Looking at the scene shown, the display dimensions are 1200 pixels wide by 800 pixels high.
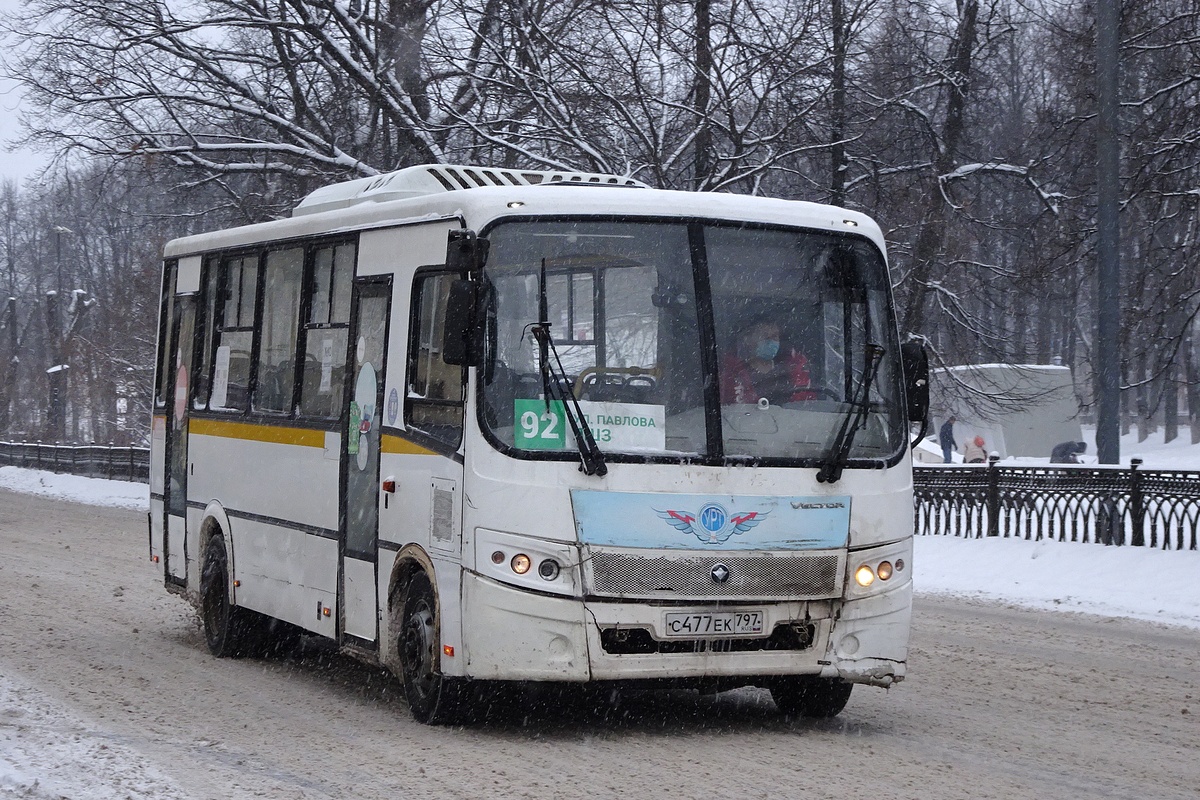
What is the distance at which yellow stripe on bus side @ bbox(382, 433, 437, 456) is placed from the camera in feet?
27.8

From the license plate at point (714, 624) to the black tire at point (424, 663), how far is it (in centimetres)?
120

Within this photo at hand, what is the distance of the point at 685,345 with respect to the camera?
26.8ft

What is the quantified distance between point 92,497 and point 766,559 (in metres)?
29.9

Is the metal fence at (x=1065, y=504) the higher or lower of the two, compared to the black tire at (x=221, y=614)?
higher

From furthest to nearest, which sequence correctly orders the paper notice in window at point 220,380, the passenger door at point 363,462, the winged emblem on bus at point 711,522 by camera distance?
the paper notice in window at point 220,380 → the passenger door at point 363,462 → the winged emblem on bus at point 711,522

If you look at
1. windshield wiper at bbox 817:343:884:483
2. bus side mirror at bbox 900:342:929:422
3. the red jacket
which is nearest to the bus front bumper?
windshield wiper at bbox 817:343:884:483

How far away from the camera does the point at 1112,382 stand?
57.2 ft

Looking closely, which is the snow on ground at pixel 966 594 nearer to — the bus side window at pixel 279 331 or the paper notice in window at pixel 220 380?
the bus side window at pixel 279 331

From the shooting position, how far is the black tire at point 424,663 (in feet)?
26.9

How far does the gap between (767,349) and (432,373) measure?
177cm

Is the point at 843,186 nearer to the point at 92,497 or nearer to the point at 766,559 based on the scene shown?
the point at 766,559

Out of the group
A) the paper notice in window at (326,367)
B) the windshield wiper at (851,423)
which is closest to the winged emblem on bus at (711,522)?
the windshield wiper at (851,423)

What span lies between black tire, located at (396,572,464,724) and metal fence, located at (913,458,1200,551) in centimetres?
1106

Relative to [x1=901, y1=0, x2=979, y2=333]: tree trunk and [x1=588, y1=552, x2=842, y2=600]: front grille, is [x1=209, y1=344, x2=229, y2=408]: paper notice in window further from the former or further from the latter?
[x1=901, y1=0, x2=979, y2=333]: tree trunk
